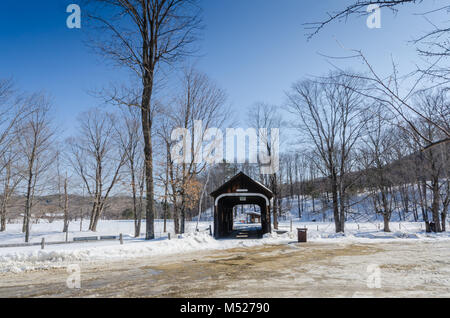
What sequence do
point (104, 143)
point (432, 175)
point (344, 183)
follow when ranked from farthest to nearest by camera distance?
1. point (104, 143)
2. point (344, 183)
3. point (432, 175)

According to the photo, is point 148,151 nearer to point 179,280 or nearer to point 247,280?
point 179,280

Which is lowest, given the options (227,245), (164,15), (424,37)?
(227,245)

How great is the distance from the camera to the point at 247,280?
19.7 ft

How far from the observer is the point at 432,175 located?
1966cm

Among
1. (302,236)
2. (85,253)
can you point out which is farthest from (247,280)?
(302,236)

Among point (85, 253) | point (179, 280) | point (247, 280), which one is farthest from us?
point (85, 253)

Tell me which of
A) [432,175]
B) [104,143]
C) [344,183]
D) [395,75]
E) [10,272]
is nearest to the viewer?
[395,75]

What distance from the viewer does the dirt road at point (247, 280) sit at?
5012 millimetres

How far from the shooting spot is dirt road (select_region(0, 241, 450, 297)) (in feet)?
16.4

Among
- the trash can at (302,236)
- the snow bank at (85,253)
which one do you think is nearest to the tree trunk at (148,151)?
the snow bank at (85,253)

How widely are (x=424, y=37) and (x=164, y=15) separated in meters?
15.3
